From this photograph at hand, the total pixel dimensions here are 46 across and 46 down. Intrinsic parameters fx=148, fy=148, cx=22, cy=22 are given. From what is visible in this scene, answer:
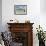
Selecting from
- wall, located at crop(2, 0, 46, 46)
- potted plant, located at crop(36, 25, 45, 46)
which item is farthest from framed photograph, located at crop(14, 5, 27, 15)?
potted plant, located at crop(36, 25, 45, 46)

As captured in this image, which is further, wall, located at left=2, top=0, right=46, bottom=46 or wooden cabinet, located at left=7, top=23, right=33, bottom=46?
wall, located at left=2, top=0, right=46, bottom=46

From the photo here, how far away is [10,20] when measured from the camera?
582 cm

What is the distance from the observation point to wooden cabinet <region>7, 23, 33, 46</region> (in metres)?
5.71

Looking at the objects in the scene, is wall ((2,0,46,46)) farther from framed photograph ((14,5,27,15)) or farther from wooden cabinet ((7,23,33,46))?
wooden cabinet ((7,23,33,46))

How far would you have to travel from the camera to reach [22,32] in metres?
5.79

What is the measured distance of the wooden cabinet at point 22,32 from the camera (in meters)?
5.71

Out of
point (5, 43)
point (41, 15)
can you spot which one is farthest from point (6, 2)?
point (5, 43)

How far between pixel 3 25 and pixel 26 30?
0.95 m

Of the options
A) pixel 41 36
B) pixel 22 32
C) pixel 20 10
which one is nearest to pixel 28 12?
pixel 20 10

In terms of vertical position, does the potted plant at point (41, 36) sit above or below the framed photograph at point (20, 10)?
below

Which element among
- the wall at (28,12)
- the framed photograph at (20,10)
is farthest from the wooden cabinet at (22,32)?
the framed photograph at (20,10)

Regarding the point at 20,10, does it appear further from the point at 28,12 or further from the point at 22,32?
the point at 22,32

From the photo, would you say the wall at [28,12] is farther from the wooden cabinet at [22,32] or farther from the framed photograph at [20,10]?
the wooden cabinet at [22,32]

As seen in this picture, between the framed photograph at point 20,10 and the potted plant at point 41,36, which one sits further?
the framed photograph at point 20,10
